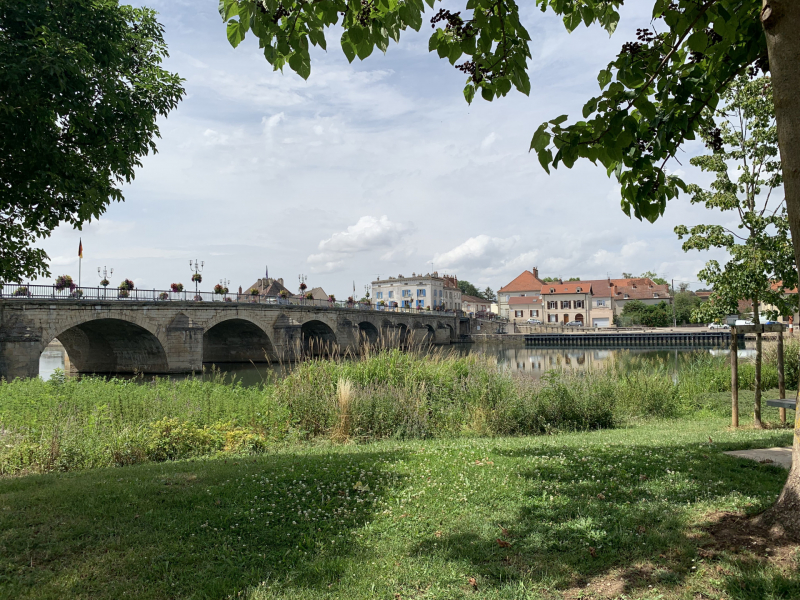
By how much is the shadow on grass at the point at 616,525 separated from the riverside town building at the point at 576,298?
7242cm

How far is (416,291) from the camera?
301 ft

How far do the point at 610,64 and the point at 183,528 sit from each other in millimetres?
4725

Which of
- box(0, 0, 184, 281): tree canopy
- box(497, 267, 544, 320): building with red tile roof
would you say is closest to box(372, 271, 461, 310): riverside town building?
box(497, 267, 544, 320): building with red tile roof

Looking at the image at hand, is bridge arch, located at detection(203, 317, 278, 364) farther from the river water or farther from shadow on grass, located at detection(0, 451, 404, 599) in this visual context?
shadow on grass, located at detection(0, 451, 404, 599)

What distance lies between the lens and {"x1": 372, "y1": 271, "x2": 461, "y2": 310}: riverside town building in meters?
91.0

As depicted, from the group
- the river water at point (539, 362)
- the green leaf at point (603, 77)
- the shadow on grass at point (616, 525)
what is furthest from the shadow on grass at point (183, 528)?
the river water at point (539, 362)

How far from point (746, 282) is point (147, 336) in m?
26.8

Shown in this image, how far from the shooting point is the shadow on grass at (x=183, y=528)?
3162 mm

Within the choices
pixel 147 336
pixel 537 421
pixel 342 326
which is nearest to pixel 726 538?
pixel 537 421

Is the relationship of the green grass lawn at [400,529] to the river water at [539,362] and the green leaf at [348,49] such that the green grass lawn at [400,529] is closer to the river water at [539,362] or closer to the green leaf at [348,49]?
the green leaf at [348,49]

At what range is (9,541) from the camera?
3.67 meters

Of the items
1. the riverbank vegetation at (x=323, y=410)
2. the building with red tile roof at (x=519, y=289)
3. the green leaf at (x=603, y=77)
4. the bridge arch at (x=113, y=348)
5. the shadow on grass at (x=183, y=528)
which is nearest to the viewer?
the shadow on grass at (x=183, y=528)

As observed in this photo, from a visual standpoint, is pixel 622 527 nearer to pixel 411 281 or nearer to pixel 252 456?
pixel 252 456

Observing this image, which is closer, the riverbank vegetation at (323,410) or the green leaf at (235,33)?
the green leaf at (235,33)
